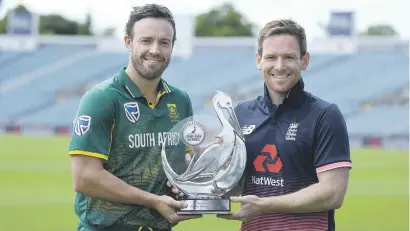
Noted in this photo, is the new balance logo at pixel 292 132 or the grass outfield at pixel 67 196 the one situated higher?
the new balance logo at pixel 292 132

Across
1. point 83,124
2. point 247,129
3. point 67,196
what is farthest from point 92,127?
point 67,196

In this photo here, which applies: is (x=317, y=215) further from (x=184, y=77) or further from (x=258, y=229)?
(x=184, y=77)

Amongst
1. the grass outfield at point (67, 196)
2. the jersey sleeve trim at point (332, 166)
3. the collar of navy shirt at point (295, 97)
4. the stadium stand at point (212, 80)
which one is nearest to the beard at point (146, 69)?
A: the collar of navy shirt at point (295, 97)

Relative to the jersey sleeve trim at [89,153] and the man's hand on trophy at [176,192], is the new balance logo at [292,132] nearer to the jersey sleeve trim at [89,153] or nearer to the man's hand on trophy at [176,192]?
the man's hand on trophy at [176,192]

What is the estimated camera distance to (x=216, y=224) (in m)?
9.23

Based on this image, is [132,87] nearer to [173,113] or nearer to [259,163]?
[173,113]

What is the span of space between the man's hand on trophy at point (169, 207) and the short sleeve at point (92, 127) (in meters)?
0.31

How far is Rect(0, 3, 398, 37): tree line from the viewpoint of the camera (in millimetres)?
56750

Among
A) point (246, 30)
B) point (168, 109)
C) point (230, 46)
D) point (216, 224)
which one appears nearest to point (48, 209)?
point (216, 224)

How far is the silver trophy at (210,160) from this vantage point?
316 cm

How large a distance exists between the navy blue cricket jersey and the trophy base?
0.15 meters

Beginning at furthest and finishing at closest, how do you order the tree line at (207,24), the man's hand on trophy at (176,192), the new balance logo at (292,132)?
the tree line at (207,24) → the man's hand on trophy at (176,192) → the new balance logo at (292,132)

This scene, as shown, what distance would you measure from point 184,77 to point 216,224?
1127 inches

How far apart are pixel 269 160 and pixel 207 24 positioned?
55.8m
